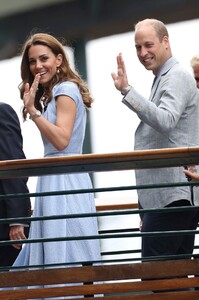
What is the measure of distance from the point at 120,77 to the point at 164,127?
0.29 metres

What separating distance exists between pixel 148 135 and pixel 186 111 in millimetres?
204

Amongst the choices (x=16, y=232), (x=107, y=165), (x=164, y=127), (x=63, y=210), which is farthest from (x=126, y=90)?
(x=16, y=232)

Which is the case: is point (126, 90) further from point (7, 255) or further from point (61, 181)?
point (7, 255)

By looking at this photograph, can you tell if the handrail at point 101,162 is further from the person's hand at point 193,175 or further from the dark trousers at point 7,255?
the dark trousers at point 7,255

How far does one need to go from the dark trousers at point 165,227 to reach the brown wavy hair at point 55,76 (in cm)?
68

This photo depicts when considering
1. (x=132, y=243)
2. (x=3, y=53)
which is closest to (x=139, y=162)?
(x=132, y=243)

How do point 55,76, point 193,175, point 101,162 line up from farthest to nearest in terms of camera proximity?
point 55,76 < point 193,175 < point 101,162

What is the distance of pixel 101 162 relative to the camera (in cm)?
466

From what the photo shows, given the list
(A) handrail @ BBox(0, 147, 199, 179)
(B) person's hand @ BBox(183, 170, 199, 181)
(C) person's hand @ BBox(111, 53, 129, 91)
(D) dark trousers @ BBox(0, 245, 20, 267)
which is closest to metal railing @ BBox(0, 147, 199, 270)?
(A) handrail @ BBox(0, 147, 199, 179)

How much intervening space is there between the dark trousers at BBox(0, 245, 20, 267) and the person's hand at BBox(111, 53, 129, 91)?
1111 millimetres

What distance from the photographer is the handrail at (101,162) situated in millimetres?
4562

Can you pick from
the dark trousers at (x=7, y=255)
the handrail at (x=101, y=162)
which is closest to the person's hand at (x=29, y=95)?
the handrail at (x=101, y=162)

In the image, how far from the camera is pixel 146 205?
5055 mm

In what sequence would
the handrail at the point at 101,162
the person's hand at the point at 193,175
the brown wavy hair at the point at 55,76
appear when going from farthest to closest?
the brown wavy hair at the point at 55,76 → the person's hand at the point at 193,175 → the handrail at the point at 101,162
